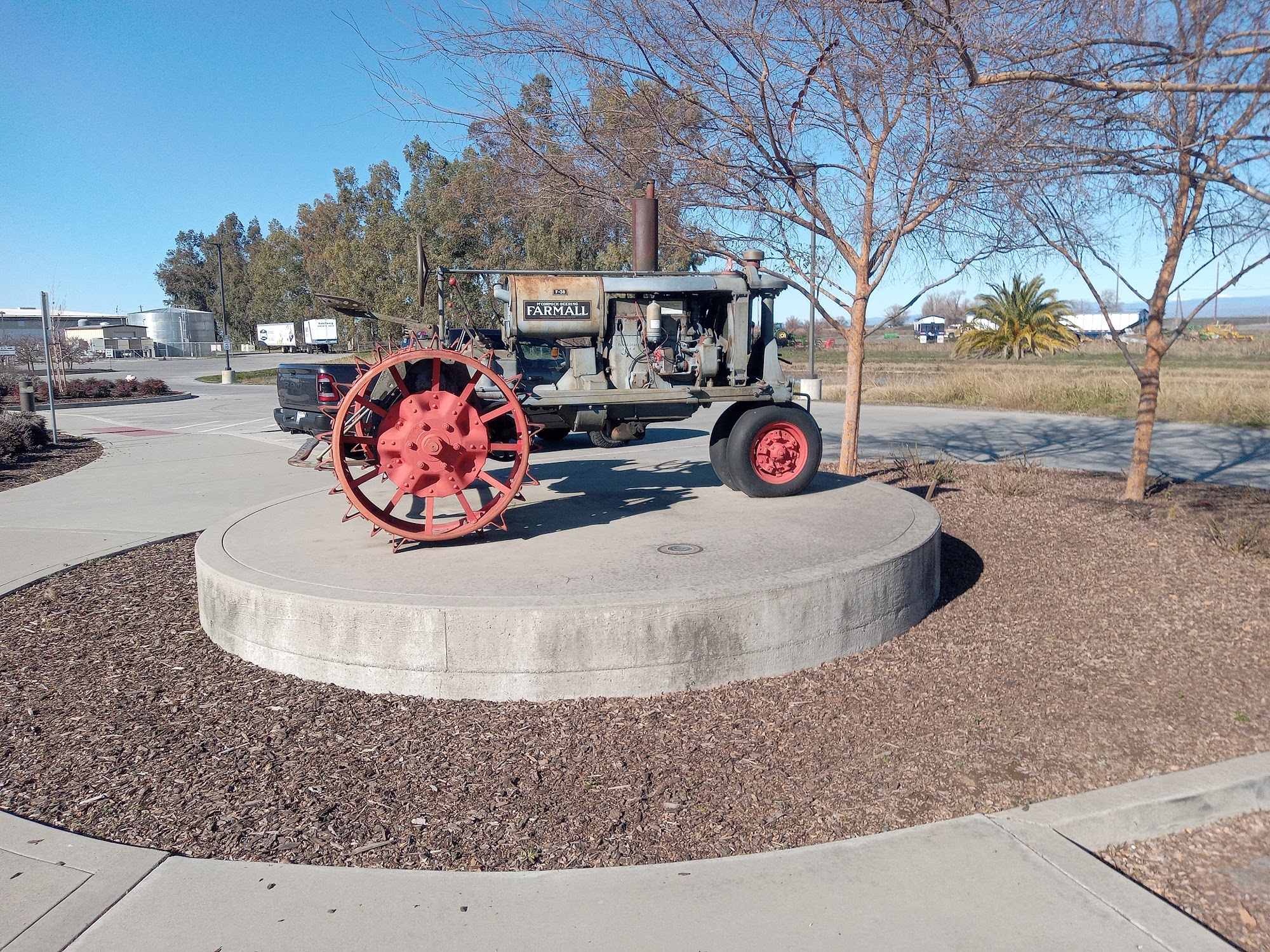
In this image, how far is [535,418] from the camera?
6.71m

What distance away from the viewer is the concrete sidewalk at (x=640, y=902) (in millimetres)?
2762

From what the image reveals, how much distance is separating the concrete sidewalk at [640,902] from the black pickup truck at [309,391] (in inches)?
449

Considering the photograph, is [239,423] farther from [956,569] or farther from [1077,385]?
[1077,385]

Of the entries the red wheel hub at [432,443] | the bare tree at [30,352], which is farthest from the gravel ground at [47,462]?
the bare tree at [30,352]

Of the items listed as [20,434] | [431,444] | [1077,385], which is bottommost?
[20,434]

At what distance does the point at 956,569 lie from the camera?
6984 millimetres

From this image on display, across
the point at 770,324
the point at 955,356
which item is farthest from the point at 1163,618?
the point at 955,356

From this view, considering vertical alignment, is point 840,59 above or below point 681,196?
above

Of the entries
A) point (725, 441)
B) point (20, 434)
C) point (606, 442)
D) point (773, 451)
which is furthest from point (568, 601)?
point (20, 434)

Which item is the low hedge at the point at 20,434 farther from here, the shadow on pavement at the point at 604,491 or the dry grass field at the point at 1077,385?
the dry grass field at the point at 1077,385

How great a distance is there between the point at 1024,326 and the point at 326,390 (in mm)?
39990

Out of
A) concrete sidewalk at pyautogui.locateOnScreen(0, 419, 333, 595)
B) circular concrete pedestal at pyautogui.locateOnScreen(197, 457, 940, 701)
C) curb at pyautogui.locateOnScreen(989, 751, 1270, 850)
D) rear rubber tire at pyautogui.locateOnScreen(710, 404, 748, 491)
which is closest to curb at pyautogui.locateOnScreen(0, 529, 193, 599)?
concrete sidewalk at pyautogui.locateOnScreen(0, 419, 333, 595)

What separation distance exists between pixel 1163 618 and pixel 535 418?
4324 millimetres

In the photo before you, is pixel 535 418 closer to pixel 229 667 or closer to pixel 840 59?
pixel 229 667
